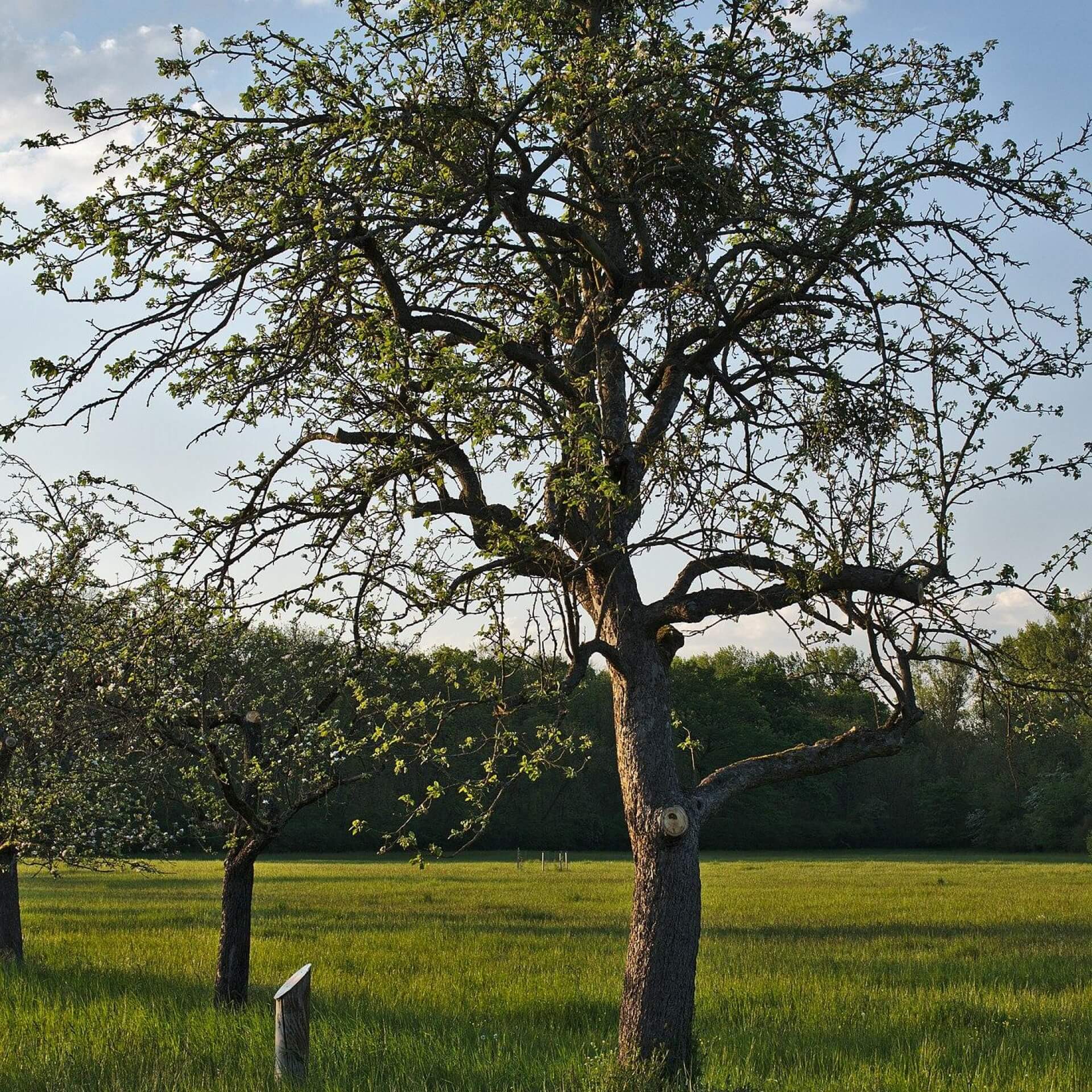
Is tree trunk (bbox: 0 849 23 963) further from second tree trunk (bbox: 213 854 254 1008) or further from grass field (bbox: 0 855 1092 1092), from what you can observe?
second tree trunk (bbox: 213 854 254 1008)

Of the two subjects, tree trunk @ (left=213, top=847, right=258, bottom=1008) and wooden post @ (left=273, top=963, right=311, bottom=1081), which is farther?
tree trunk @ (left=213, top=847, right=258, bottom=1008)

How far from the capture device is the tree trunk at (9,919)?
15539 mm

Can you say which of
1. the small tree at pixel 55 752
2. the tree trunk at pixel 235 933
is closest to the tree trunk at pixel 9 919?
the small tree at pixel 55 752

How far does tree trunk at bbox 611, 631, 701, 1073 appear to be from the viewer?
813cm

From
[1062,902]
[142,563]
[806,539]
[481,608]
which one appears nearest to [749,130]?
[806,539]

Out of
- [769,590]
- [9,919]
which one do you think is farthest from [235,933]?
[769,590]

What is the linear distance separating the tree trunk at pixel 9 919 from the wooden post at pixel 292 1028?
8.86 m

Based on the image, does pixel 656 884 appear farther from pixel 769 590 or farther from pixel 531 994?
pixel 531 994

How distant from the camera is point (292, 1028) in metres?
8.36

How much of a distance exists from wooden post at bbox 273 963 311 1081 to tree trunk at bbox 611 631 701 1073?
8.00 feet

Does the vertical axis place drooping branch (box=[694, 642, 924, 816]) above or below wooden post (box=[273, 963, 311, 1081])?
above

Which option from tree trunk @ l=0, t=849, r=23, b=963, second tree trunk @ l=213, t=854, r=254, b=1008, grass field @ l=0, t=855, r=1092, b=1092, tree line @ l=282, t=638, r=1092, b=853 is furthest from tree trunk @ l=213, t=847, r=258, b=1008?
tree line @ l=282, t=638, r=1092, b=853

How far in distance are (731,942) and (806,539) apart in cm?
1453

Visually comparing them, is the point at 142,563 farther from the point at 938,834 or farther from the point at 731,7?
the point at 938,834
